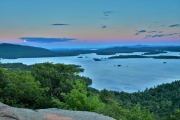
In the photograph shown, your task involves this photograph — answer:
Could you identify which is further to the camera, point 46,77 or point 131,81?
point 131,81

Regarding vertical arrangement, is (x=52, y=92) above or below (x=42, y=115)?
below

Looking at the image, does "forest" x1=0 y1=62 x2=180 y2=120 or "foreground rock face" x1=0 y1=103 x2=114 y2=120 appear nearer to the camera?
"foreground rock face" x1=0 y1=103 x2=114 y2=120

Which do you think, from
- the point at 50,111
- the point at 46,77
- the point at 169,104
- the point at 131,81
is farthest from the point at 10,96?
the point at 131,81

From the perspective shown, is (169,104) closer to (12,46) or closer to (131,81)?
(131,81)

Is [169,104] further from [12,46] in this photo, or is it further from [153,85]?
[12,46]

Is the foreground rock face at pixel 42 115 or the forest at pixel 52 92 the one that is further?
the forest at pixel 52 92

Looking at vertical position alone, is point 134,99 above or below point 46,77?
below

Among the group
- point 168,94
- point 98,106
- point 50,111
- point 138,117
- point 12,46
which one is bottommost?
point 168,94

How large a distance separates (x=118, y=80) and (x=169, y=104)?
58.4ft

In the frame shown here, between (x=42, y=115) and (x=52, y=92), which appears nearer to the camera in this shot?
(x=42, y=115)

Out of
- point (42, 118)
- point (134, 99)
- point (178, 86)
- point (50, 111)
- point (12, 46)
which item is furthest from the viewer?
point (12, 46)

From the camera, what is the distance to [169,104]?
117 ft

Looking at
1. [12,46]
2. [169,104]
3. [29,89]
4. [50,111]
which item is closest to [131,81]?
[169,104]

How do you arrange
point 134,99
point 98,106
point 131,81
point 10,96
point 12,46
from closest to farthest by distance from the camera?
1. point 98,106
2. point 10,96
3. point 134,99
4. point 131,81
5. point 12,46
